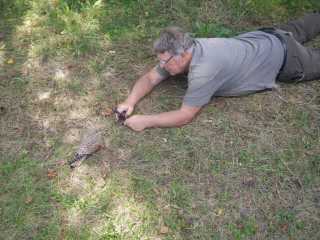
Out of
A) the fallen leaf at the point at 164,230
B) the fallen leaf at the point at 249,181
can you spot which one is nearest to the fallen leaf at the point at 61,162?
the fallen leaf at the point at 164,230

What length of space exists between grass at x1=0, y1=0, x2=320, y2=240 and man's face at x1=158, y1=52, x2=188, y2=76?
0.57 meters

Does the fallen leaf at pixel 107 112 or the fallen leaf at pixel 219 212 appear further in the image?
the fallen leaf at pixel 107 112

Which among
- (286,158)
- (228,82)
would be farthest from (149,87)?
(286,158)

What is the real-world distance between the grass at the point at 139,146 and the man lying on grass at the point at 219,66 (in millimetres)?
159

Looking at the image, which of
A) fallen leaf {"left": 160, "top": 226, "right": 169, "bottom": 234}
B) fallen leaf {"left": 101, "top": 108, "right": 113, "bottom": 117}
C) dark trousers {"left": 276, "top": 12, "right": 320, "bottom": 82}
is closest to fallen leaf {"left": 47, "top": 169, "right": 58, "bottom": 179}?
fallen leaf {"left": 101, "top": 108, "right": 113, "bottom": 117}

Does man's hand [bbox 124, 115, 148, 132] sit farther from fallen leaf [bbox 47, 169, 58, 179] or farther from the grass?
fallen leaf [bbox 47, 169, 58, 179]

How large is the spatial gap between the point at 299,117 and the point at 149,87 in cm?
153

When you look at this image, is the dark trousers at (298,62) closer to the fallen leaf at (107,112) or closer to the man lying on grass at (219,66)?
the man lying on grass at (219,66)

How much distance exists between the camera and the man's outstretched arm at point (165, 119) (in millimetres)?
3824

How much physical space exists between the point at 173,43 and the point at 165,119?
72 cm

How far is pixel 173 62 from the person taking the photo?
370 cm

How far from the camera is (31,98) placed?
4.35 meters

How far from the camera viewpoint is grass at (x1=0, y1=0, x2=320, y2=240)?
3.37 metres

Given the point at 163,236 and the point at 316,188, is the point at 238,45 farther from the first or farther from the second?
the point at 163,236
